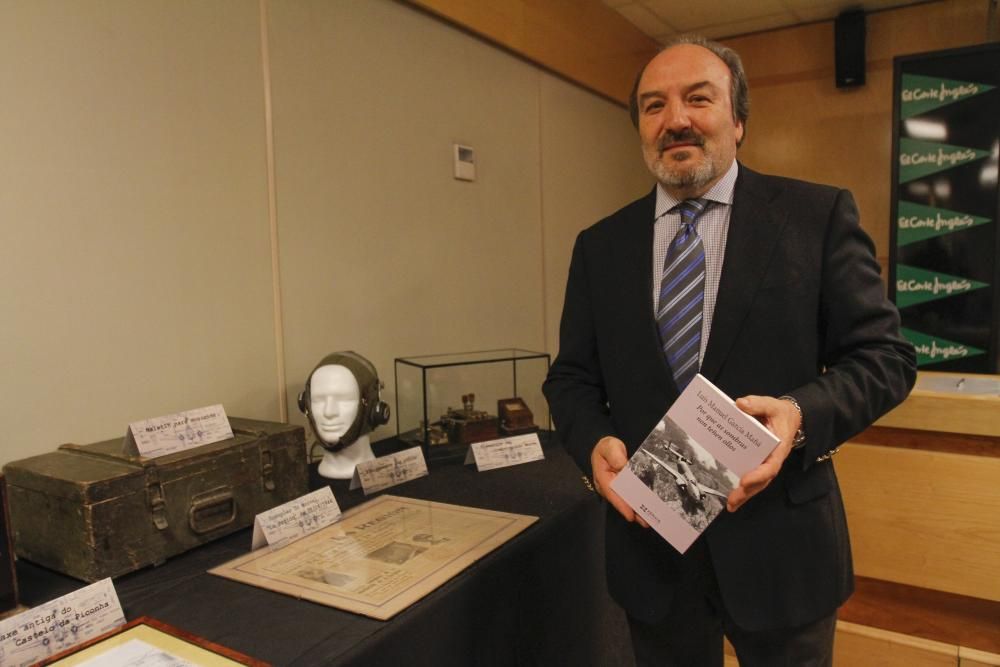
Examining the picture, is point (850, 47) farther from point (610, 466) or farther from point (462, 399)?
point (610, 466)

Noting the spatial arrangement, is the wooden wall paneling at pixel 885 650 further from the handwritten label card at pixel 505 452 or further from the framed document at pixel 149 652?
the framed document at pixel 149 652

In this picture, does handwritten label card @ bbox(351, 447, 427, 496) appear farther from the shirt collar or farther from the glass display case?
the shirt collar

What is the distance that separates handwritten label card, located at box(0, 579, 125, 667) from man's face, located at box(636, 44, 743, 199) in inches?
41.5

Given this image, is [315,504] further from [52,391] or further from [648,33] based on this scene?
[648,33]

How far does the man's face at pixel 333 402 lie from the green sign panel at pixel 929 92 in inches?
125

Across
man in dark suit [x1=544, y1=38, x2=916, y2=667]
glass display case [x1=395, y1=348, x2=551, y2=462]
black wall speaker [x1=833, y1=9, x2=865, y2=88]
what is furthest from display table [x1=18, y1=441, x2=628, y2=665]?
black wall speaker [x1=833, y1=9, x2=865, y2=88]

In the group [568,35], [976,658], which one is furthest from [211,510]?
[568,35]

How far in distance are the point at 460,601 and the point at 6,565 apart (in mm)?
687

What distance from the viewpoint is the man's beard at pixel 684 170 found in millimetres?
1044

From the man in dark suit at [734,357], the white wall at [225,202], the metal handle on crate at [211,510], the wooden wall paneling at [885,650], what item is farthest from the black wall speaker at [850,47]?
the metal handle on crate at [211,510]

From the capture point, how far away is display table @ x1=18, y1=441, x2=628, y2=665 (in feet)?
3.10

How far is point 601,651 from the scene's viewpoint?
62.4 inches

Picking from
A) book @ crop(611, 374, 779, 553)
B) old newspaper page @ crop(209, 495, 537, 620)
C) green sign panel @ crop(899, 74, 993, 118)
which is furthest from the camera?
green sign panel @ crop(899, 74, 993, 118)

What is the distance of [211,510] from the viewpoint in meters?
1.28
